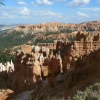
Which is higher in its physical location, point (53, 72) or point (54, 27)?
point (53, 72)

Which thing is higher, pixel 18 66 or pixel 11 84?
pixel 18 66

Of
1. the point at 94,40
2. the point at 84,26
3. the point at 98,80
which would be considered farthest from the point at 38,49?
the point at 84,26

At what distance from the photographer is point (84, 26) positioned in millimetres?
157875

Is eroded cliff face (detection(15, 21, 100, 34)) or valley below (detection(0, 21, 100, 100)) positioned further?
eroded cliff face (detection(15, 21, 100, 34))

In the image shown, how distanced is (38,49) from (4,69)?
28.2 ft

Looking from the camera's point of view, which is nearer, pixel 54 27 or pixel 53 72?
pixel 53 72

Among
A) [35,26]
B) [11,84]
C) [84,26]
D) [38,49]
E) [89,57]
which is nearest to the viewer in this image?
[89,57]

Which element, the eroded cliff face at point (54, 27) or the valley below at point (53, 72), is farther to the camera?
the eroded cliff face at point (54, 27)

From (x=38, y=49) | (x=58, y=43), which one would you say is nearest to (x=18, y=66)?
(x=38, y=49)

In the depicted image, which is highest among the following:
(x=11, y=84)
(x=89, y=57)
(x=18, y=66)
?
(x=89, y=57)

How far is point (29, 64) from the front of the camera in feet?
107

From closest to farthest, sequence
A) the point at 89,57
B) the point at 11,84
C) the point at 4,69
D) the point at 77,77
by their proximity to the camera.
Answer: the point at 77,77 → the point at 89,57 → the point at 11,84 → the point at 4,69

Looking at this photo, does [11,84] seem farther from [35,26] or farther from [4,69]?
[35,26]

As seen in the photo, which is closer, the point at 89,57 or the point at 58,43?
the point at 89,57
